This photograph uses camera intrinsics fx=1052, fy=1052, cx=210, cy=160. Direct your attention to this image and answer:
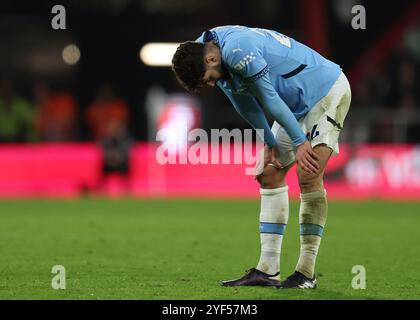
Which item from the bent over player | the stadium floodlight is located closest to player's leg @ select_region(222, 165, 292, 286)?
the bent over player

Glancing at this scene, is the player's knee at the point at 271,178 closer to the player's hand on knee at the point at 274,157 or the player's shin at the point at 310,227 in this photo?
the player's hand on knee at the point at 274,157

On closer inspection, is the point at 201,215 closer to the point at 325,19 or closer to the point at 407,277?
the point at 407,277

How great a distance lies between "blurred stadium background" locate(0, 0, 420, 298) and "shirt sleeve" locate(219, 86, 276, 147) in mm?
5061

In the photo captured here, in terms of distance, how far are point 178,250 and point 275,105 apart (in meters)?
3.40

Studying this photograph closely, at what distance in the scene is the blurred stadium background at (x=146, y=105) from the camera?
18.1 m

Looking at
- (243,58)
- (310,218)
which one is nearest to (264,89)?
(243,58)

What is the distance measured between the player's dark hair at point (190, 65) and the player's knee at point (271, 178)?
35.8 inches

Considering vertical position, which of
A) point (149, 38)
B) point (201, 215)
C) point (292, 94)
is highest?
point (149, 38)

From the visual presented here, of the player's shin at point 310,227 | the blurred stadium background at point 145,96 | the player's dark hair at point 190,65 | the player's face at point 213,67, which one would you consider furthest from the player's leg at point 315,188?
the blurred stadium background at point 145,96

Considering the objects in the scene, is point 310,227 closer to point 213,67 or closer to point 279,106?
point 279,106

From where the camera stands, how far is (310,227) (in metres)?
7.16

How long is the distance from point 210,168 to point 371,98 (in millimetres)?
4144

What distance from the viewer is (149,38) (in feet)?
75.6
